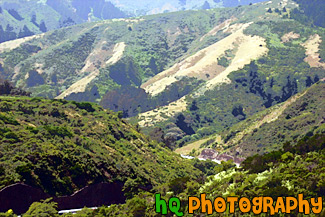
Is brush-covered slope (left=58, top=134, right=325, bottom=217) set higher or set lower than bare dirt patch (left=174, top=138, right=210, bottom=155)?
lower

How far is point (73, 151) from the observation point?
63.2m

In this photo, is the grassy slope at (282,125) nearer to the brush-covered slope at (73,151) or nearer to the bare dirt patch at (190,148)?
the bare dirt patch at (190,148)

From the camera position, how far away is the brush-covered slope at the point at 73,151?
53.7 meters

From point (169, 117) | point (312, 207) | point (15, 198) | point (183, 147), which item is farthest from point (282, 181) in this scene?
point (169, 117)

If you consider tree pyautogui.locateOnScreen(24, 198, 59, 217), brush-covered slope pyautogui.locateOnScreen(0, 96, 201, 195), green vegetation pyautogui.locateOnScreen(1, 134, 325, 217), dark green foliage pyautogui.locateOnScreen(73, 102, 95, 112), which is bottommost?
tree pyautogui.locateOnScreen(24, 198, 59, 217)

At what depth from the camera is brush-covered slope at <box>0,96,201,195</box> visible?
176 ft

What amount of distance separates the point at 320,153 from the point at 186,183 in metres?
13.7

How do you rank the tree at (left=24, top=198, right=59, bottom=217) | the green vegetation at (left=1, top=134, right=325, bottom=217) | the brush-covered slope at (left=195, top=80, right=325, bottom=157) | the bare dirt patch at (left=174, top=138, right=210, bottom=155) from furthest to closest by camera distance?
1. the bare dirt patch at (left=174, top=138, right=210, bottom=155)
2. the brush-covered slope at (left=195, top=80, right=325, bottom=157)
3. the tree at (left=24, top=198, right=59, bottom=217)
4. the green vegetation at (left=1, top=134, right=325, bottom=217)

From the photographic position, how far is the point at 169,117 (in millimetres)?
194750

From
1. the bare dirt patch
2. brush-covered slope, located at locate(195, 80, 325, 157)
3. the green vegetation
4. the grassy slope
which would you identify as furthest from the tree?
the bare dirt patch

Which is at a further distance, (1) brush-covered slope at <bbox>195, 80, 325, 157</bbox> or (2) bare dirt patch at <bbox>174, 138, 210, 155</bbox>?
(2) bare dirt patch at <bbox>174, 138, 210, 155</bbox>

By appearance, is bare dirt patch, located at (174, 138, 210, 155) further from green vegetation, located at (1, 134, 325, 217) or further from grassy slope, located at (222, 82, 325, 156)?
green vegetation, located at (1, 134, 325, 217)

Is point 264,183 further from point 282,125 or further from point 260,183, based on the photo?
point 282,125

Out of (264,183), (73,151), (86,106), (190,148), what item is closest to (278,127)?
(190,148)
